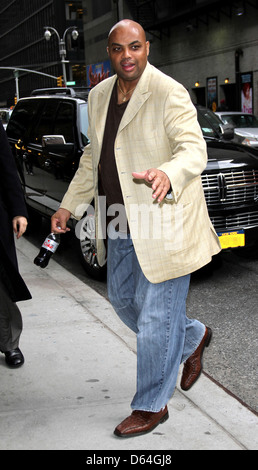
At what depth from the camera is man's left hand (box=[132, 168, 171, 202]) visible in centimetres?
257

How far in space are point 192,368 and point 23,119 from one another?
612 cm

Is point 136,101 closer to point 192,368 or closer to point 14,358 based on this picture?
point 192,368

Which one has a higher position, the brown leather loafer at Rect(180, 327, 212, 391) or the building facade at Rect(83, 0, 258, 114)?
the building facade at Rect(83, 0, 258, 114)

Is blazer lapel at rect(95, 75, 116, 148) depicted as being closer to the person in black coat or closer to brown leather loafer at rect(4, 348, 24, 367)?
the person in black coat

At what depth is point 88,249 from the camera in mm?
6469

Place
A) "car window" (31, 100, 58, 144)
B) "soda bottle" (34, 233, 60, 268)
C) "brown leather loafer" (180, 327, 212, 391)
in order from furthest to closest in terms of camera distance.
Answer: "car window" (31, 100, 58, 144) → "brown leather loafer" (180, 327, 212, 391) → "soda bottle" (34, 233, 60, 268)

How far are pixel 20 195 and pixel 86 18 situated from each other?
5249cm

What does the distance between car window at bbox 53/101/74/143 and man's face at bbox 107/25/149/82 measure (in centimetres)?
389

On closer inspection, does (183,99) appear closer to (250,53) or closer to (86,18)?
(250,53)

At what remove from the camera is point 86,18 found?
53188 mm

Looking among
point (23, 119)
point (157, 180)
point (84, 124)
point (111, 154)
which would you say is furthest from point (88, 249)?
point (157, 180)

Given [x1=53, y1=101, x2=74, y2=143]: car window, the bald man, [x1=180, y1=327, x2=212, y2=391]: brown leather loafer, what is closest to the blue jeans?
the bald man

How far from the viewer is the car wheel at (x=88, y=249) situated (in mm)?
6312

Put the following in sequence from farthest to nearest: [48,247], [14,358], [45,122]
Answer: [45,122] → [14,358] → [48,247]
